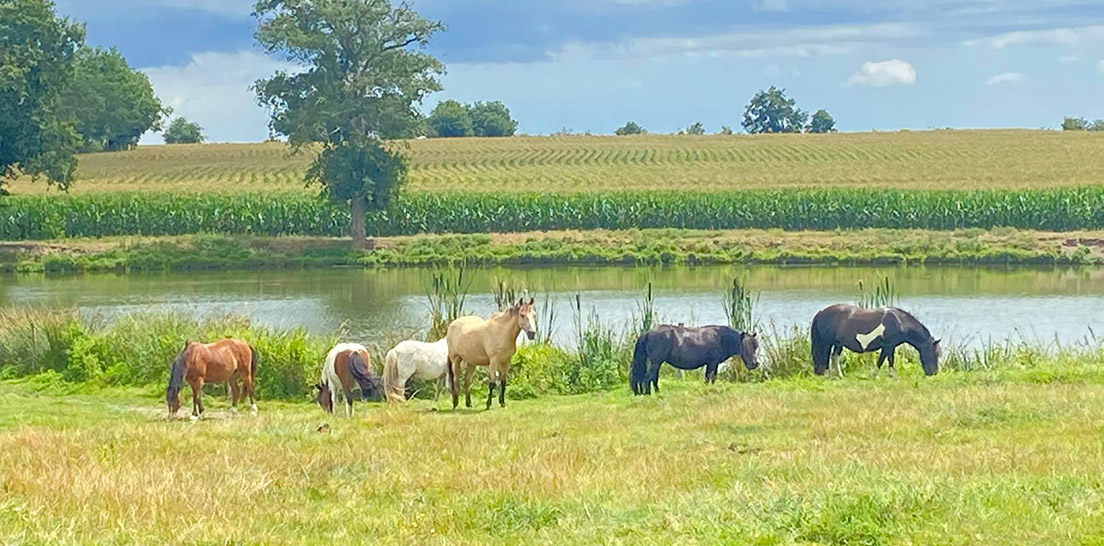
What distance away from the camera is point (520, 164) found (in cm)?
9194

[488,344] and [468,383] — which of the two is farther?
[468,383]

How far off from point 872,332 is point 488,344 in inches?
214

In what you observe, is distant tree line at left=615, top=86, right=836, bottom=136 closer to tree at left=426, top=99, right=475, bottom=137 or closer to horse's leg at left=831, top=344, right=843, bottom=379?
tree at left=426, top=99, right=475, bottom=137

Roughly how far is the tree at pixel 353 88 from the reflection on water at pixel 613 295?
6.71 meters

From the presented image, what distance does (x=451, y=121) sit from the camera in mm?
147875

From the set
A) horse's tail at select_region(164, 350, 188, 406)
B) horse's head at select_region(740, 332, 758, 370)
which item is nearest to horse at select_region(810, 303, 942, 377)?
horse's head at select_region(740, 332, 758, 370)

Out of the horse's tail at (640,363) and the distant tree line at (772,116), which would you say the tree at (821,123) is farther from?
the horse's tail at (640,363)

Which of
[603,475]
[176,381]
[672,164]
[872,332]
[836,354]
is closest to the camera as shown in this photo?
[603,475]

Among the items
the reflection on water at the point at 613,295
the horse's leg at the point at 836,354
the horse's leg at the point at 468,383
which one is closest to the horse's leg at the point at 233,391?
the horse's leg at the point at 468,383

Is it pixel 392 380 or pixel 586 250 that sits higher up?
pixel 586 250

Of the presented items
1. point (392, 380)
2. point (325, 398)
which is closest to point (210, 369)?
point (325, 398)

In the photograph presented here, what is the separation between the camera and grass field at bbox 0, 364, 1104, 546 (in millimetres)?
7316

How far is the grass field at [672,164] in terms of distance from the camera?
78750 millimetres

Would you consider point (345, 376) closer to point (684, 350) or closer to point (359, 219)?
point (684, 350)
